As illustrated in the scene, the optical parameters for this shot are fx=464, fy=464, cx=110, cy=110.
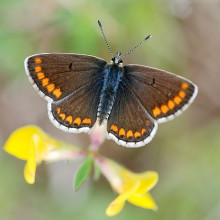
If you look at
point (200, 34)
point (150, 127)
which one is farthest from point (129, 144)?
point (200, 34)

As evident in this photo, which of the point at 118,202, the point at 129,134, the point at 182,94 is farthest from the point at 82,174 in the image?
the point at 182,94

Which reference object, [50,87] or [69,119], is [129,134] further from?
[50,87]

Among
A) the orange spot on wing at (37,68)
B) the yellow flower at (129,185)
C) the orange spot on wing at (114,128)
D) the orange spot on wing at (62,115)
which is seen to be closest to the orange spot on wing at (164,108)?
the orange spot on wing at (114,128)

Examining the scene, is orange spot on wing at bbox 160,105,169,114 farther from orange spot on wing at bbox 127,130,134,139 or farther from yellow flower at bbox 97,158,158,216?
yellow flower at bbox 97,158,158,216

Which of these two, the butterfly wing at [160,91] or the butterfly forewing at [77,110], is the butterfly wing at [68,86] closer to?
the butterfly forewing at [77,110]

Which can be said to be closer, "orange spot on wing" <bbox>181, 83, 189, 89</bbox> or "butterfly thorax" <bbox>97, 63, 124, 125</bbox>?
"orange spot on wing" <bbox>181, 83, 189, 89</bbox>

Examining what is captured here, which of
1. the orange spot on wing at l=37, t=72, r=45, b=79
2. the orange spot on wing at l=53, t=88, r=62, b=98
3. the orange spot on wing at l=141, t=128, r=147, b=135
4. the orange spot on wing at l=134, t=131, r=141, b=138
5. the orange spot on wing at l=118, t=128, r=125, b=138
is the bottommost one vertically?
the orange spot on wing at l=118, t=128, r=125, b=138

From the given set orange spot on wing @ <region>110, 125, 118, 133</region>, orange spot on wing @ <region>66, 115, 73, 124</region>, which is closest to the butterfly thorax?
orange spot on wing @ <region>110, 125, 118, 133</region>

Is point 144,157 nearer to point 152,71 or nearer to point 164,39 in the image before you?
point 164,39
